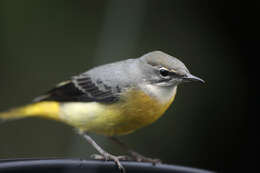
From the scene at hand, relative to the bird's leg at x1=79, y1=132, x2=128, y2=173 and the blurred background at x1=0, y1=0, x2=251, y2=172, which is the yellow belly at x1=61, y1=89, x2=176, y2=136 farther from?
the blurred background at x1=0, y1=0, x2=251, y2=172

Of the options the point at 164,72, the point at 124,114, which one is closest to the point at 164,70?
the point at 164,72

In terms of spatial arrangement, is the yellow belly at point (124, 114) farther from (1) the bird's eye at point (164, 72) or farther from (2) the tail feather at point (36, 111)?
(2) the tail feather at point (36, 111)

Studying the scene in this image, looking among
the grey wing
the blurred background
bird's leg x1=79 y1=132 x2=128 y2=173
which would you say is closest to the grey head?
the grey wing

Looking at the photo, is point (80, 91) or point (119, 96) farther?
point (80, 91)

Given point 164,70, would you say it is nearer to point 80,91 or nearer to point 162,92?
point 162,92

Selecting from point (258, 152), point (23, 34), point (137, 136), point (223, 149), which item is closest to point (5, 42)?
point (23, 34)

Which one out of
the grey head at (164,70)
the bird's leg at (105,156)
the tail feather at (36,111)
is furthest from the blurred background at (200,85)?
the grey head at (164,70)

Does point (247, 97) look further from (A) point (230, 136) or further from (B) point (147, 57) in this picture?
(B) point (147, 57)
